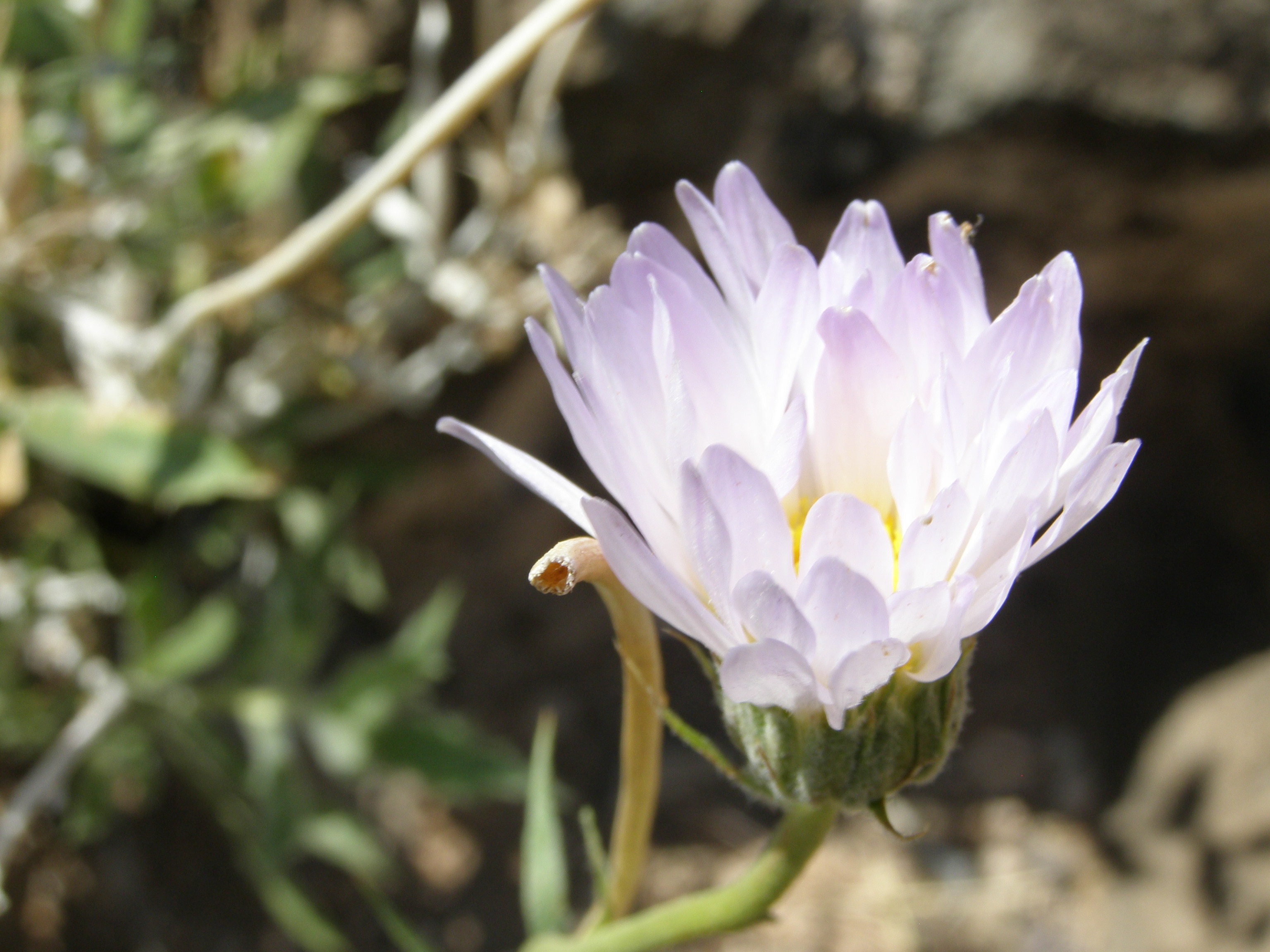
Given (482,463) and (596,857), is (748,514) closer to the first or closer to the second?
(596,857)

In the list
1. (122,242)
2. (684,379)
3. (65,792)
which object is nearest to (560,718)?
(65,792)

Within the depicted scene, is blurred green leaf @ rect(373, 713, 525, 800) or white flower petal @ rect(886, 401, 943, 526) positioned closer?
white flower petal @ rect(886, 401, 943, 526)

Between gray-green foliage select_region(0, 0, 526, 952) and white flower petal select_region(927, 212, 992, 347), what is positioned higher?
gray-green foliage select_region(0, 0, 526, 952)

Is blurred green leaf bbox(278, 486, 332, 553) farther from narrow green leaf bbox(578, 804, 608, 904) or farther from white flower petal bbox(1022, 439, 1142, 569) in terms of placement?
white flower petal bbox(1022, 439, 1142, 569)

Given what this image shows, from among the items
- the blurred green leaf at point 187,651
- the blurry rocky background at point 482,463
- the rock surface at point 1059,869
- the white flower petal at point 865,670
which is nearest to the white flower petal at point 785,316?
the white flower petal at point 865,670

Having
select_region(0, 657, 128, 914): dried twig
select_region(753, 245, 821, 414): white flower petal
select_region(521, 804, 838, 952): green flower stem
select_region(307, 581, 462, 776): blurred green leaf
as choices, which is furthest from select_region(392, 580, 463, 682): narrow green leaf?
select_region(753, 245, 821, 414): white flower petal

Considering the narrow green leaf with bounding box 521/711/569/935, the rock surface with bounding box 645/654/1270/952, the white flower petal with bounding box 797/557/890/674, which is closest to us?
the white flower petal with bounding box 797/557/890/674

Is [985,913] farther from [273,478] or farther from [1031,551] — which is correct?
[1031,551]

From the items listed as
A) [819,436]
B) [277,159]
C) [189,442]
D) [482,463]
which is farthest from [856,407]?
[482,463]
